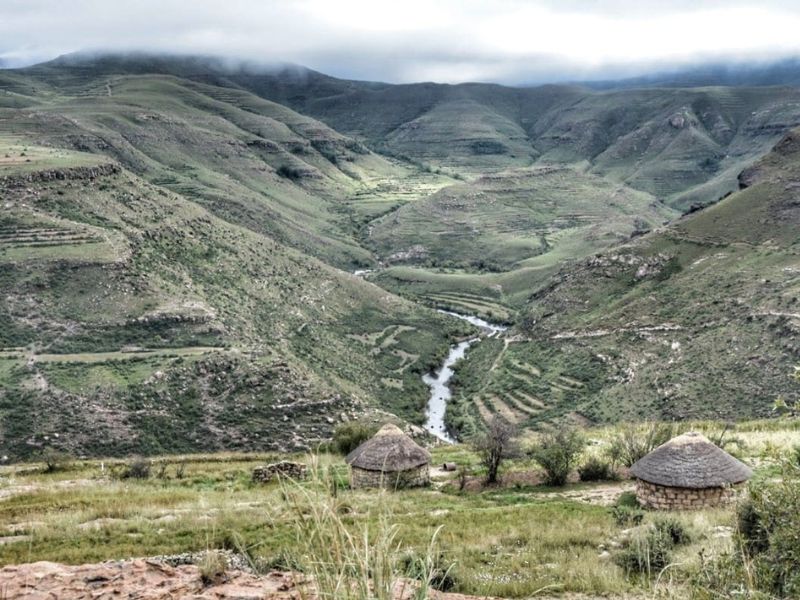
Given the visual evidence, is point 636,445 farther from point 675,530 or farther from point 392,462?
point 675,530

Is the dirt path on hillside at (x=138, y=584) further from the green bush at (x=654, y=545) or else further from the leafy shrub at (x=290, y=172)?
the leafy shrub at (x=290, y=172)

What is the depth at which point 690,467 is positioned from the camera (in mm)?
18562

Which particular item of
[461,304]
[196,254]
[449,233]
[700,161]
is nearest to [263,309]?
[196,254]

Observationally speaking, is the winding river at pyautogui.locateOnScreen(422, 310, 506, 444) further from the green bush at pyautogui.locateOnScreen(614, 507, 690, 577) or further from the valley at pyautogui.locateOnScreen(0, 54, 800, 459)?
the green bush at pyautogui.locateOnScreen(614, 507, 690, 577)

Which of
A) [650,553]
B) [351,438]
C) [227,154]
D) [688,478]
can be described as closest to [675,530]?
[650,553]

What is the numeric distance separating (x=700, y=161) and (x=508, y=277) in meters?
107

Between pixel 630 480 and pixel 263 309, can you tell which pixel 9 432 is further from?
pixel 630 480

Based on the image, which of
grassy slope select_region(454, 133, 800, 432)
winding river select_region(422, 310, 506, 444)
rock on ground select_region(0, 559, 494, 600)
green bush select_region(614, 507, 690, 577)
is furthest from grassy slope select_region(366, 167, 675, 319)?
rock on ground select_region(0, 559, 494, 600)

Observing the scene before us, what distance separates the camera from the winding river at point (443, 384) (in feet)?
196

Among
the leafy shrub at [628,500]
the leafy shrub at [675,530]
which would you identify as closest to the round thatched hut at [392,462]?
the leafy shrub at [628,500]

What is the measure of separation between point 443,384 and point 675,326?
24.5 meters

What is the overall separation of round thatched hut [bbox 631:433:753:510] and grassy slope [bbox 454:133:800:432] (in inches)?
1102

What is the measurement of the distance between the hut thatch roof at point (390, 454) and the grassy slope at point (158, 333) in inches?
818

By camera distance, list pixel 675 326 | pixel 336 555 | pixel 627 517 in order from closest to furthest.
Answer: pixel 336 555, pixel 627 517, pixel 675 326
